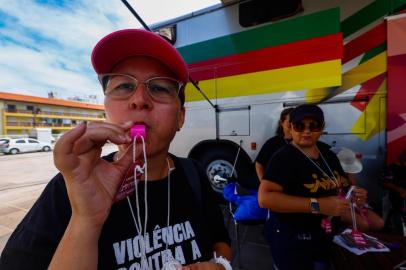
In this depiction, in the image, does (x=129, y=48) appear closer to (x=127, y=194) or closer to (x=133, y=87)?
(x=133, y=87)

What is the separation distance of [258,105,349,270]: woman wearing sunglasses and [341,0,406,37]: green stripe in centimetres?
208

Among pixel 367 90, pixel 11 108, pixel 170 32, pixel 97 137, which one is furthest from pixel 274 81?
pixel 11 108

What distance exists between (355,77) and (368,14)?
0.77 metres

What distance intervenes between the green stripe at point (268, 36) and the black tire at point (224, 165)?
1.68 metres

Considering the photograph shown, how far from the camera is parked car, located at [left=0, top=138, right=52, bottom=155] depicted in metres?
19.7

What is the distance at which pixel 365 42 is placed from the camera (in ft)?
8.98

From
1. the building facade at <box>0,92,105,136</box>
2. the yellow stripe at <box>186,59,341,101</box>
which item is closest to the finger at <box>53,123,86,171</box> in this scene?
the yellow stripe at <box>186,59,341,101</box>

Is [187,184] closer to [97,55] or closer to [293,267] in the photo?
[97,55]

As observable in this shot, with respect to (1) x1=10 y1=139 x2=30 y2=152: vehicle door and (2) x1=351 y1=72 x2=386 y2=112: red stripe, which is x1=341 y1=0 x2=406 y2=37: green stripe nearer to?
(2) x1=351 y1=72 x2=386 y2=112: red stripe

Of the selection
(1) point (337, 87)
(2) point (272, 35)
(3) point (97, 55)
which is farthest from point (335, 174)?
(2) point (272, 35)

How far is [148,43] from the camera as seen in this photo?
2.81 ft

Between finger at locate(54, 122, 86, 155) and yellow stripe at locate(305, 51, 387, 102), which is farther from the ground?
yellow stripe at locate(305, 51, 387, 102)

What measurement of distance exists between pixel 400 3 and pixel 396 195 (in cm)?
228

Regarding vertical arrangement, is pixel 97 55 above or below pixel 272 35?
below
